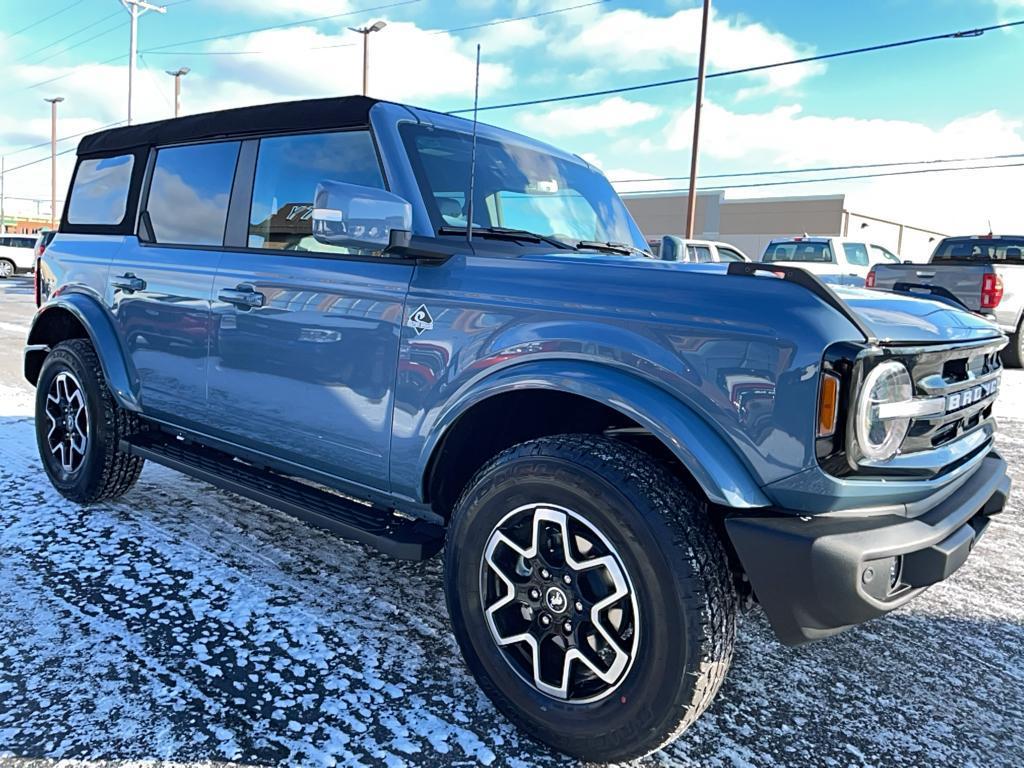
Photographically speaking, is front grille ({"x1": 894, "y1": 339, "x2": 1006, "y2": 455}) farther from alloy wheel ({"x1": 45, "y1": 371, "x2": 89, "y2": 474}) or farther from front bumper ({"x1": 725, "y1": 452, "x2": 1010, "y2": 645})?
alloy wheel ({"x1": 45, "y1": 371, "x2": 89, "y2": 474})

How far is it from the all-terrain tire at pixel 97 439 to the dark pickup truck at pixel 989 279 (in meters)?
9.37

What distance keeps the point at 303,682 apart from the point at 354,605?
576mm

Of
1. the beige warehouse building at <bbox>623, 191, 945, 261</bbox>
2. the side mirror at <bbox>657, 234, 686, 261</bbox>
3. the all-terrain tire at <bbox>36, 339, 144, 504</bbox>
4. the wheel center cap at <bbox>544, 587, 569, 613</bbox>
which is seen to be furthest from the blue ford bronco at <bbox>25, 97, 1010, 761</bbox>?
the beige warehouse building at <bbox>623, 191, 945, 261</bbox>

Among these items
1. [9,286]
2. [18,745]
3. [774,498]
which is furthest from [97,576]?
[9,286]

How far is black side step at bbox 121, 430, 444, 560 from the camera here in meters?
2.66

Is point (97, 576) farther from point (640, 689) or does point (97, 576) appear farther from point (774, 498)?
point (774, 498)

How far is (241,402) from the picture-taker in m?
3.28

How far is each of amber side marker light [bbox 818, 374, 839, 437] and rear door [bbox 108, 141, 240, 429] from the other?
8.46 ft

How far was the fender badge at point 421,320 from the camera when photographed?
2576mm

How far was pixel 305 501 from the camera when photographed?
9.82 feet

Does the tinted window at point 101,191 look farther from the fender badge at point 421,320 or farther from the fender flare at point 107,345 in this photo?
the fender badge at point 421,320

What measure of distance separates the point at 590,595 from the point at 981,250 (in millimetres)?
12546

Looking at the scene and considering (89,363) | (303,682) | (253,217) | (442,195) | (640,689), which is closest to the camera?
(640,689)

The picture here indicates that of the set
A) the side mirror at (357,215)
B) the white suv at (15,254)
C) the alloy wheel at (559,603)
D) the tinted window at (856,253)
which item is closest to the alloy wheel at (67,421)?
the side mirror at (357,215)
